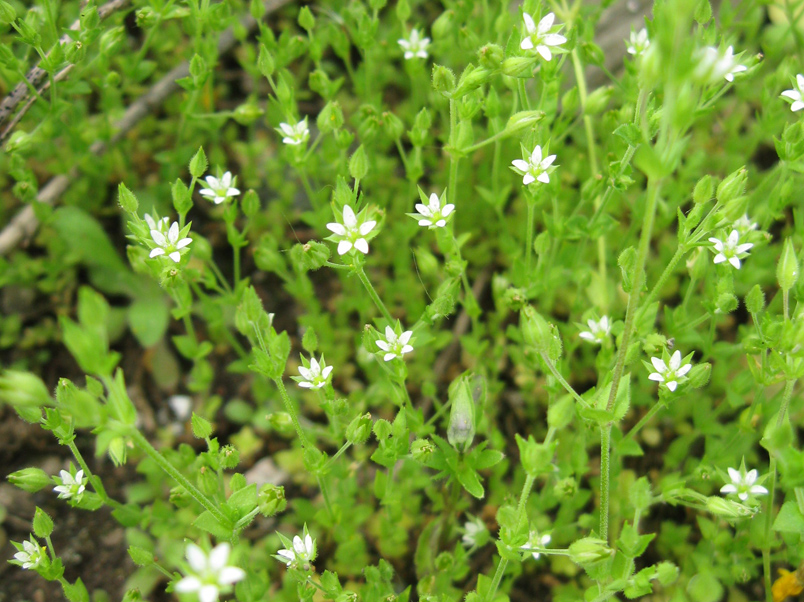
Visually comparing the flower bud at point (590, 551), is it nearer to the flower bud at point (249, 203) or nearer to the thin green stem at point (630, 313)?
the thin green stem at point (630, 313)

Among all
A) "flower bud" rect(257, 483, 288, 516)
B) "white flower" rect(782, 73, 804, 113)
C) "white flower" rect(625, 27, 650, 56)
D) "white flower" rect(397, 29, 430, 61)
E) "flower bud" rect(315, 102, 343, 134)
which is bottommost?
"flower bud" rect(257, 483, 288, 516)

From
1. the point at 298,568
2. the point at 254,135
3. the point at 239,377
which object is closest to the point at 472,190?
the point at 254,135

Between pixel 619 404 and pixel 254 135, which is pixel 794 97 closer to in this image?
pixel 619 404

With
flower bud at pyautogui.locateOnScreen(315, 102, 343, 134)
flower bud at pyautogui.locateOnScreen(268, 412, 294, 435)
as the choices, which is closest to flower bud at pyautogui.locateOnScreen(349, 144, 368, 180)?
flower bud at pyautogui.locateOnScreen(315, 102, 343, 134)

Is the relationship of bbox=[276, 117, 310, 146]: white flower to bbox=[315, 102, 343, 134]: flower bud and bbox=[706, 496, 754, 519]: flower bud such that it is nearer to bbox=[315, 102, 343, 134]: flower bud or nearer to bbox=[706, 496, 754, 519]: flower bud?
bbox=[315, 102, 343, 134]: flower bud

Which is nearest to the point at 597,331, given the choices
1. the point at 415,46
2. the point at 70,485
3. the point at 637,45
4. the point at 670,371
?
the point at 670,371

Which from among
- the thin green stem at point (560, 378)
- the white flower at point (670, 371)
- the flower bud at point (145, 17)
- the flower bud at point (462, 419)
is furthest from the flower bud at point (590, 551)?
the flower bud at point (145, 17)
